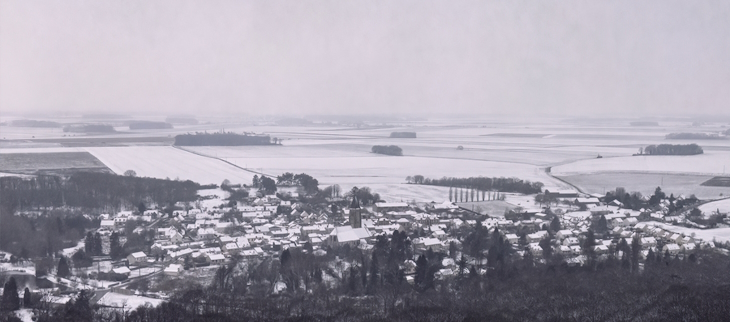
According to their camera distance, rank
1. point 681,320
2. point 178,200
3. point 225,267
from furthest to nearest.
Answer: point 178,200
point 225,267
point 681,320

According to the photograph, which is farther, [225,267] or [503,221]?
[503,221]

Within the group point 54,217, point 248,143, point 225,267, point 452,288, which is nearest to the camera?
point 452,288

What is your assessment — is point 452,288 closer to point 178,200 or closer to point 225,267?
point 225,267

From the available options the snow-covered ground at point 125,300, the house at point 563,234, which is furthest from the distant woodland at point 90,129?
the snow-covered ground at point 125,300

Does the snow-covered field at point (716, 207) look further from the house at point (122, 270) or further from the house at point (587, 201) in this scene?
the house at point (122, 270)

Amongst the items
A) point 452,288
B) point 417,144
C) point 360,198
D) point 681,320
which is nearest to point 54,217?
point 360,198

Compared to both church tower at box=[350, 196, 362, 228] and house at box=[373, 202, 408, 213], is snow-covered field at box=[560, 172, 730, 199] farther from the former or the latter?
church tower at box=[350, 196, 362, 228]

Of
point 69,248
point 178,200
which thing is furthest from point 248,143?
point 69,248

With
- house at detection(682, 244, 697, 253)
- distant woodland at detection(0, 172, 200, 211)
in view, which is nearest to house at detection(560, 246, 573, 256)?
house at detection(682, 244, 697, 253)
